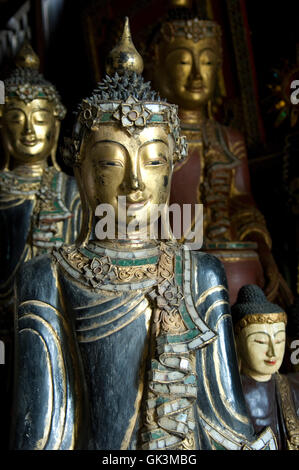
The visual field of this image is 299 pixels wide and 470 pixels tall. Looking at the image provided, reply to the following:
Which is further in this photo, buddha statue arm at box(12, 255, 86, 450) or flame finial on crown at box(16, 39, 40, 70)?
flame finial on crown at box(16, 39, 40, 70)

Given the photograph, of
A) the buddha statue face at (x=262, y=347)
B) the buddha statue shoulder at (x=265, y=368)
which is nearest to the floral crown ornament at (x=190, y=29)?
the buddha statue shoulder at (x=265, y=368)

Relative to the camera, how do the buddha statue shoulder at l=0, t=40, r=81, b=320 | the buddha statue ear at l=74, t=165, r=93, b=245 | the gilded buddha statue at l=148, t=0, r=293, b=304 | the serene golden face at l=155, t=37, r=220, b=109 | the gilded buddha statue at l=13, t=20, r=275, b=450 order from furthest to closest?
the serene golden face at l=155, t=37, r=220, b=109 < the gilded buddha statue at l=148, t=0, r=293, b=304 < the buddha statue shoulder at l=0, t=40, r=81, b=320 < the buddha statue ear at l=74, t=165, r=93, b=245 < the gilded buddha statue at l=13, t=20, r=275, b=450

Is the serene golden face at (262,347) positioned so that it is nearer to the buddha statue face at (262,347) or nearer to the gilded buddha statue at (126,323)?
the buddha statue face at (262,347)

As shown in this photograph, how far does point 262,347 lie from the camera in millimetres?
2885

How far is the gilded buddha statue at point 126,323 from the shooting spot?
2.50 meters

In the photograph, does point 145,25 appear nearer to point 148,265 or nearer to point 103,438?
point 148,265

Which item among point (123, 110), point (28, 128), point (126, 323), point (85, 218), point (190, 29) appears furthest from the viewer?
point (190, 29)

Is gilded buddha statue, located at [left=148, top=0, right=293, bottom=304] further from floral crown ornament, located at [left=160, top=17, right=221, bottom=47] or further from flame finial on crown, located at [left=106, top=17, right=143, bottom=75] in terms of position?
flame finial on crown, located at [left=106, top=17, right=143, bottom=75]

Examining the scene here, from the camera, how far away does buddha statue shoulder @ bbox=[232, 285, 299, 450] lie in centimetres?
288

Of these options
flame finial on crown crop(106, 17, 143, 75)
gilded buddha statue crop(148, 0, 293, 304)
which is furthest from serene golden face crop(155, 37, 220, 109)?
flame finial on crown crop(106, 17, 143, 75)

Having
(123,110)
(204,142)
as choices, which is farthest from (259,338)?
(204,142)

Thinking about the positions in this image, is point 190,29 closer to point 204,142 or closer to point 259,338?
point 204,142

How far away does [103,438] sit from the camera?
2484 mm

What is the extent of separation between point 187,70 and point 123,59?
1.18 m
